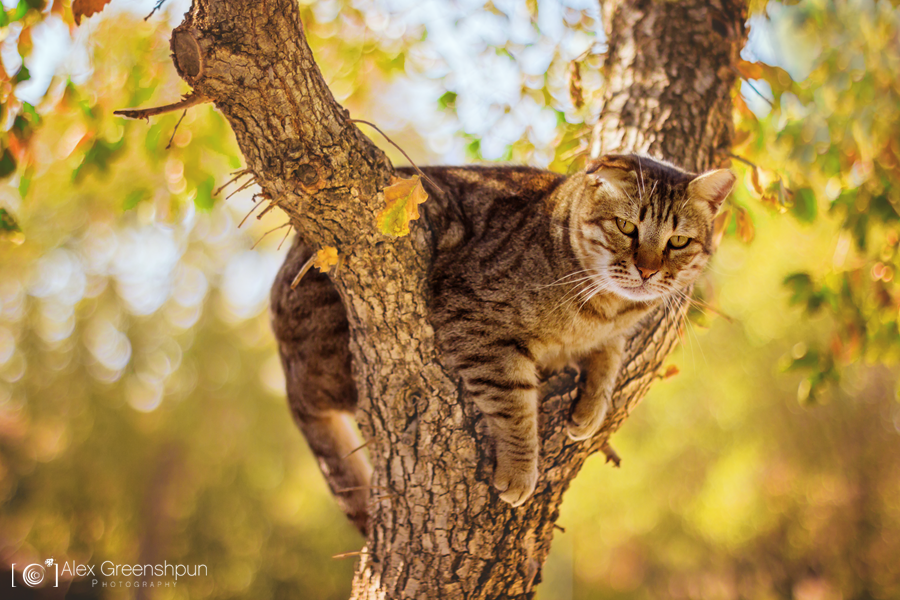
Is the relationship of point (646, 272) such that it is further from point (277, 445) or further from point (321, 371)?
point (277, 445)

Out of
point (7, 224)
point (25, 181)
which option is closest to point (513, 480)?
point (7, 224)

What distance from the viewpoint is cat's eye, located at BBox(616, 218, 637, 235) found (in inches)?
67.6

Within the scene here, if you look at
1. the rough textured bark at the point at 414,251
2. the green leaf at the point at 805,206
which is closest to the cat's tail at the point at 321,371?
the rough textured bark at the point at 414,251

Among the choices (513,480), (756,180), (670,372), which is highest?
(756,180)

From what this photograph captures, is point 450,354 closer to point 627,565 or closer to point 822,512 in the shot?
point 822,512

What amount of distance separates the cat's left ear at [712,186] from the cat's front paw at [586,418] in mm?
715

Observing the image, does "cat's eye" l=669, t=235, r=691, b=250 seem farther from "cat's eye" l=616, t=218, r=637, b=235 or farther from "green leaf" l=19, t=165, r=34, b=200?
"green leaf" l=19, t=165, r=34, b=200

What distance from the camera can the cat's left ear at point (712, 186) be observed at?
5.32ft

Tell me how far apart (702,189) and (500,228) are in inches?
25.4

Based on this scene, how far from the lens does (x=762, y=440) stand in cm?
739

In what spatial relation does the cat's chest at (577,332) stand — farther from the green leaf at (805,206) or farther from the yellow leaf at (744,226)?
the green leaf at (805,206)

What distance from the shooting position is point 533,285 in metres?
1.73

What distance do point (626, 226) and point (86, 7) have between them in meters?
1.59

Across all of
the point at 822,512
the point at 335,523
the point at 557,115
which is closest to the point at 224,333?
the point at 335,523
